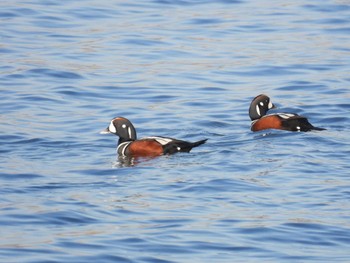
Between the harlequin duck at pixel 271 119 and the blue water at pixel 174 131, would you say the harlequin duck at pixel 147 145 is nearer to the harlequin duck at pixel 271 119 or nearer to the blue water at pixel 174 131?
the blue water at pixel 174 131

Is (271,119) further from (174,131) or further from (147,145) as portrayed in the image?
(147,145)

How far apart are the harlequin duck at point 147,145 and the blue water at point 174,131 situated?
163 mm

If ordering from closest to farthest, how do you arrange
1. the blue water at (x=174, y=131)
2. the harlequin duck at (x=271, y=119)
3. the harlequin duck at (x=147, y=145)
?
1. the blue water at (x=174, y=131)
2. the harlequin duck at (x=147, y=145)
3. the harlequin duck at (x=271, y=119)

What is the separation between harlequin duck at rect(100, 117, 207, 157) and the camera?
15414 millimetres

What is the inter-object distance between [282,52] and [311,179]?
977 cm

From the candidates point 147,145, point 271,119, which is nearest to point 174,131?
point 271,119

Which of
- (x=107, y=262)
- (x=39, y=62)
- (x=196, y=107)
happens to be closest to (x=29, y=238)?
(x=107, y=262)

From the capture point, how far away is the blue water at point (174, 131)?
11.3m

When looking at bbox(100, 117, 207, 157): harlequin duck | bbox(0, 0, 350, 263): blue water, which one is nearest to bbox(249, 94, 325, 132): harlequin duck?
bbox(0, 0, 350, 263): blue water

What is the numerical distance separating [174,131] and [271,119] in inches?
57.9

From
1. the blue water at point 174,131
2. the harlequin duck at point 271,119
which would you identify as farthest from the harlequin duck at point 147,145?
the harlequin duck at point 271,119

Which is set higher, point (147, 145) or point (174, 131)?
point (147, 145)

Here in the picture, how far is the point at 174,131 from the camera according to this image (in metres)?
17.3

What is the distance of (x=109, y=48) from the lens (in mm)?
23406
